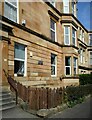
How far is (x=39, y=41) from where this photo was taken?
18.4 m

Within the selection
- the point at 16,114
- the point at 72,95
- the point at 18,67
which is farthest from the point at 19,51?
the point at 16,114

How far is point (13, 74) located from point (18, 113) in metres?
4.39

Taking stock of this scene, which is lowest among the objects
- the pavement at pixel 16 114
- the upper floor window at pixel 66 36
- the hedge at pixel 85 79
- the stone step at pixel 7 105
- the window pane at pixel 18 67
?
the pavement at pixel 16 114

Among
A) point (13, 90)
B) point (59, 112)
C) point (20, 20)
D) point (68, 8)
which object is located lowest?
point (59, 112)

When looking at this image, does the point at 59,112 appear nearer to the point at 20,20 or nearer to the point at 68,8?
the point at 20,20

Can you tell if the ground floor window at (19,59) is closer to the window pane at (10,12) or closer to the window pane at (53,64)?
the window pane at (10,12)

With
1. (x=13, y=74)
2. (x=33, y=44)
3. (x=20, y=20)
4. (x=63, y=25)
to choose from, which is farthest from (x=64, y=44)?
(x=13, y=74)

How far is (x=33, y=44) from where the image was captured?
17141 mm

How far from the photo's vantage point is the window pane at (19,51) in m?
14.8

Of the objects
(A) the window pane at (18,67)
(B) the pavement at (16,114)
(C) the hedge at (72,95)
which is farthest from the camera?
(A) the window pane at (18,67)

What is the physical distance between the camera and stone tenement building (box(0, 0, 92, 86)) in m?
13.7

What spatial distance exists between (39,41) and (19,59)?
374cm

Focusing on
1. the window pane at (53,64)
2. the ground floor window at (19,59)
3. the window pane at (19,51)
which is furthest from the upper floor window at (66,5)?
the window pane at (19,51)

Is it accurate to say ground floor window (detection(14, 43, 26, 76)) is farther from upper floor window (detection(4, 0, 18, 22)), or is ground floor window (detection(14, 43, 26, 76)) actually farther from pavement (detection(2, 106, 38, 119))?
pavement (detection(2, 106, 38, 119))
